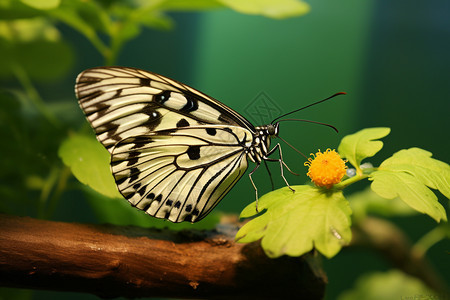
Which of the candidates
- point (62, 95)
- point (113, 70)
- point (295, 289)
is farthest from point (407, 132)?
point (62, 95)

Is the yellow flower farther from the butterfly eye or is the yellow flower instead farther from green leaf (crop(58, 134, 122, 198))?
green leaf (crop(58, 134, 122, 198))

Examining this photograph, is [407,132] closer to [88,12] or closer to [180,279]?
[180,279]

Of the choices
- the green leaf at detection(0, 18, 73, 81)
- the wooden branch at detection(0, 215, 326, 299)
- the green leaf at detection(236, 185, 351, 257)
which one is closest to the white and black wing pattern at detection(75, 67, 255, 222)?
the wooden branch at detection(0, 215, 326, 299)

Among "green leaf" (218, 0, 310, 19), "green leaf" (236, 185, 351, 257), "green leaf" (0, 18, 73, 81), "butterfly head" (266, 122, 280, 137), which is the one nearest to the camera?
"green leaf" (236, 185, 351, 257)

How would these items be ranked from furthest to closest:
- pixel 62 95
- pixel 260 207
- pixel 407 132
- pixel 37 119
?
pixel 62 95 < pixel 37 119 < pixel 407 132 < pixel 260 207

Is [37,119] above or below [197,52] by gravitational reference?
Answer: below

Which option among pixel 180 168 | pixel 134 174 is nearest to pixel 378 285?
pixel 180 168

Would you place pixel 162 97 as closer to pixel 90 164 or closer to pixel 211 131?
pixel 211 131

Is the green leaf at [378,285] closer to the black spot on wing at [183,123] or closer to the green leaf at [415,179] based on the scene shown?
the green leaf at [415,179]
